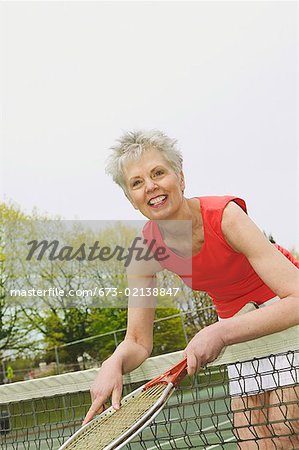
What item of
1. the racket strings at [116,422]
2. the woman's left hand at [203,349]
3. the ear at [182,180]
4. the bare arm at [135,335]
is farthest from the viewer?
the ear at [182,180]

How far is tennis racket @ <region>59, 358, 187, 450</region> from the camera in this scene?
134 cm

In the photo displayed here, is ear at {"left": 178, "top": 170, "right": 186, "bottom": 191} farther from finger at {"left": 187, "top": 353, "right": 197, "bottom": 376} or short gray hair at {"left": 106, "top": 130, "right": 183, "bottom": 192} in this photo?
finger at {"left": 187, "top": 353, "right": 197, "bottom": 376}

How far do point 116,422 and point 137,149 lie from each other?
54 centimetres

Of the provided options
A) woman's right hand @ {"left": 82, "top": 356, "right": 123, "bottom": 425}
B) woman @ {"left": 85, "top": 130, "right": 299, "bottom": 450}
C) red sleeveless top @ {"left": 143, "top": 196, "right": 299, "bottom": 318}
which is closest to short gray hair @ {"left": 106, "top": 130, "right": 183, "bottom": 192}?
woman @ {"left": 85, "top": 130, "right": 299, "bottom": 450}

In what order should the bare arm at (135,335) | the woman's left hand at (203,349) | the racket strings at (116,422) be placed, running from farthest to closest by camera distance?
the bare arm at (135,335)
the racket strings at (116,422)
the woman's left hand at (203,349)

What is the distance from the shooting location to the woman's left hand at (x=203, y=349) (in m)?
1.31

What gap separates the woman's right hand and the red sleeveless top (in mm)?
289

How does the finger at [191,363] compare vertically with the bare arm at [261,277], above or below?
below

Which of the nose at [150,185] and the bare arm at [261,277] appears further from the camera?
the nose at [150,185]

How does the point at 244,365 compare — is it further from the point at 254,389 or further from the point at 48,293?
the point at 48,293

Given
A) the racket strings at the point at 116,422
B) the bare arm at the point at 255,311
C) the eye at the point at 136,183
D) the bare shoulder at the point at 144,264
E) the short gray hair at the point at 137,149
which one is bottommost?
the racket strings at the point at 116,422

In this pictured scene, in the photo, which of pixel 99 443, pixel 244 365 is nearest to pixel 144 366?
pixel 244 365

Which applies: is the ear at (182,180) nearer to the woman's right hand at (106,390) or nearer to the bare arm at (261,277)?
the bare arm at (261,277)

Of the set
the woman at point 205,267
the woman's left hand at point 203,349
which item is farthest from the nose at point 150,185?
the woman's left hand at point 203,349
